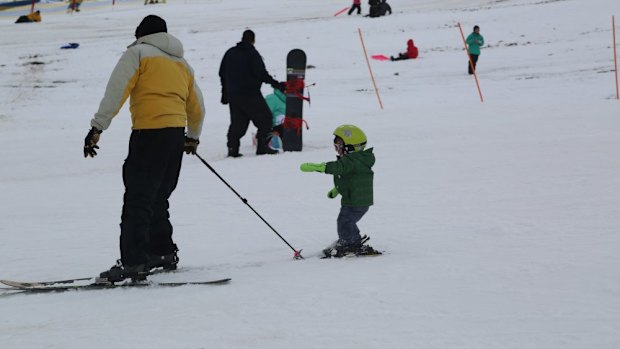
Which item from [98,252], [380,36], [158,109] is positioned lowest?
[98,252]

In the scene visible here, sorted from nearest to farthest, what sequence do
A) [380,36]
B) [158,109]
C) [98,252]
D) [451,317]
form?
1. [451,317]
2. [158,109]
3. [98,252]
4. [380,36]

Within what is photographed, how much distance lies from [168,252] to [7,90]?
15.8 m

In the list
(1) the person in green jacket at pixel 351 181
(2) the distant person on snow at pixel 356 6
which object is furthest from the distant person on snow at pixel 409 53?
(1) the person in green jacket at pixel 351 181

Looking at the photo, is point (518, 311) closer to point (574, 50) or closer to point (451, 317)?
point (451, 317)

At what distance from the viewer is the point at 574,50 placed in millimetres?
21312

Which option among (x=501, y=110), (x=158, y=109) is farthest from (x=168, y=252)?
(x=501, y=110)

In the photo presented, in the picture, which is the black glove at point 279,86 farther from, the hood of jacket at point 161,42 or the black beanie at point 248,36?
the hood of jacket at point 161,42

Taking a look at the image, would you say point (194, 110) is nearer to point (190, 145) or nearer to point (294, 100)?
point (190, 145)

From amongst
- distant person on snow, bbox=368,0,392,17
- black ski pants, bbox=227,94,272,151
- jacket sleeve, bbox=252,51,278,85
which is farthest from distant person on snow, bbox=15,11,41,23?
jacket sleeve, bbox=252,51,278,85

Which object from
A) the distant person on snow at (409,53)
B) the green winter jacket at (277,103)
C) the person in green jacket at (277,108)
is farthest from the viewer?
the distant person on snow at (409,53)

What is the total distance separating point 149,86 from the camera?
4977mm

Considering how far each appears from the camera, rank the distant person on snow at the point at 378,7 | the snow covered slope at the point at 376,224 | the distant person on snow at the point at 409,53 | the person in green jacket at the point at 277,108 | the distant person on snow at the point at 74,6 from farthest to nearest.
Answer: the distant person on snow at the point at 74,6
the distant person on snow at the point at 378,7
the distant person on snow at the point at 409,53
the person in green jacket at the point at 277,108
the snow covered slope at the point at 376,224

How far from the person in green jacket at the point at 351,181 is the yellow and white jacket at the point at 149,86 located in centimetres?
113

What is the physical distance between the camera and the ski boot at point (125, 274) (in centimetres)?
501
